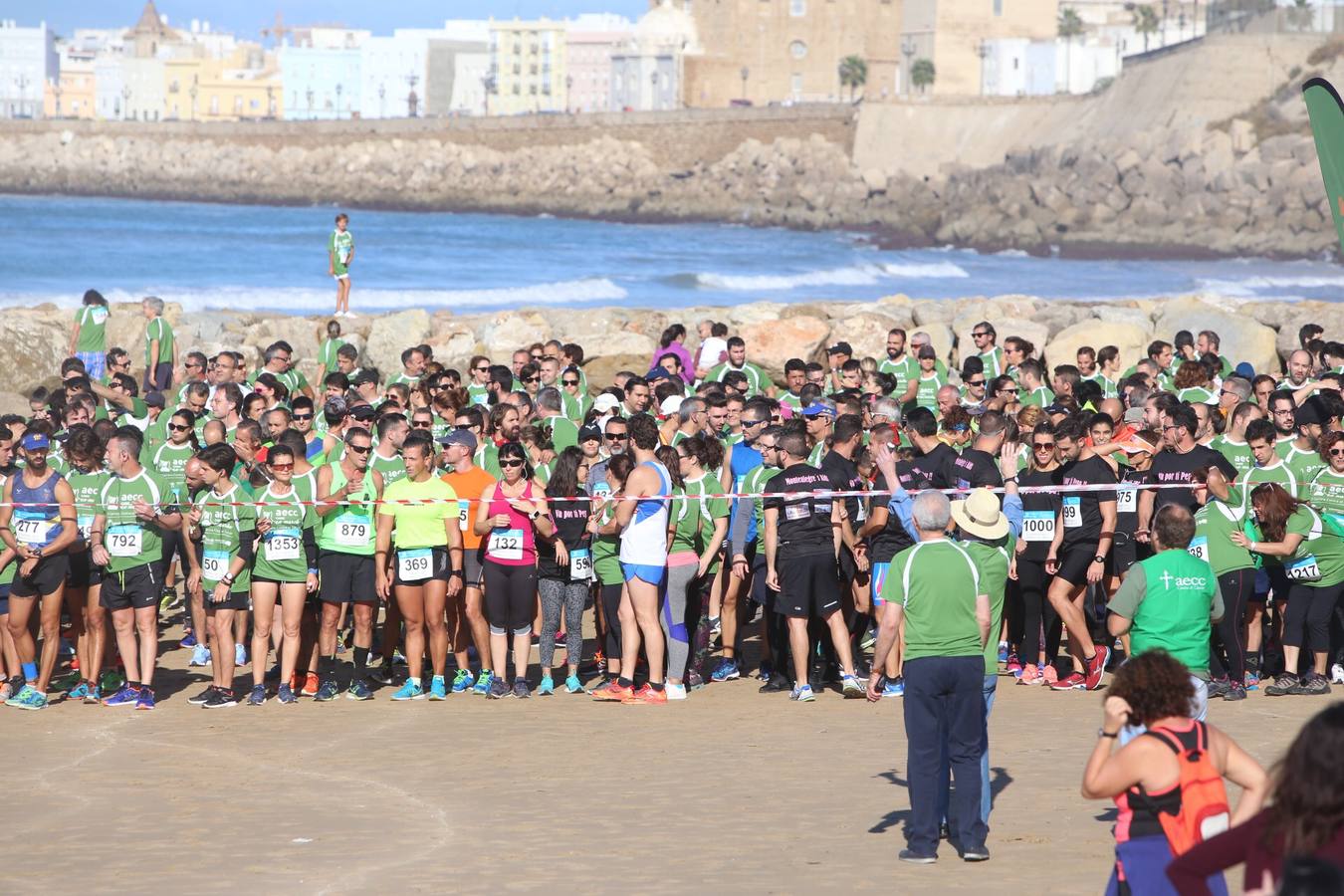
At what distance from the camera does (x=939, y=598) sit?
7.14 metres

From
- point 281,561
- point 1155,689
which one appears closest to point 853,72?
point 281,561

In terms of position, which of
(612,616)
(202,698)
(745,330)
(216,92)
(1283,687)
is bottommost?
(202,698)

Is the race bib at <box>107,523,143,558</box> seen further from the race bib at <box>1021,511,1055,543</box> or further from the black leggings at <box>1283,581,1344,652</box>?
the black leggings at <box>1283,581,1344,652</box>

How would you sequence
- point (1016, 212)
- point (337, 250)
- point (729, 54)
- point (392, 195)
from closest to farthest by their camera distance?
point (337, 250) → point (1016, 212) → point (392, 195) → point (729, 54)

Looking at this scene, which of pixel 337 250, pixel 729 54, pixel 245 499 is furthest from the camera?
pixel 729 54

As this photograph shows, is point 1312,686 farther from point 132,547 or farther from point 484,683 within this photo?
point 132,547

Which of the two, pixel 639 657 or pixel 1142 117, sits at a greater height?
pixel 1142 117

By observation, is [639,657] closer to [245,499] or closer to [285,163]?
[245,499]

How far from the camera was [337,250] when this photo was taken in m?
26.7

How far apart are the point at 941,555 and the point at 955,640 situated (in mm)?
358

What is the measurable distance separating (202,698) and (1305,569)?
669 cm

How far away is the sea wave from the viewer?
145 ft

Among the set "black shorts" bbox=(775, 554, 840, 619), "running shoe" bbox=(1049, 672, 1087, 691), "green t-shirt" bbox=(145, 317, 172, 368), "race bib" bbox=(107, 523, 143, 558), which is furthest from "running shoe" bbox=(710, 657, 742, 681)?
"green t-shirt" bbox=(145, 317, 172, 368)

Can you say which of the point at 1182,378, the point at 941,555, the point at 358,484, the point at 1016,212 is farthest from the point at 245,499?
the point at 1016,212
